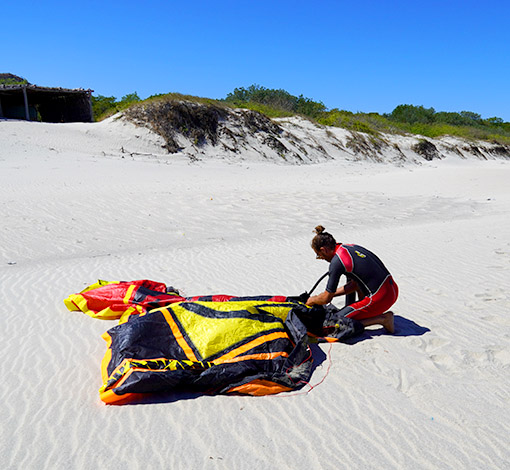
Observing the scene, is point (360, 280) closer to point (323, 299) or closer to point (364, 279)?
point (364, 279)

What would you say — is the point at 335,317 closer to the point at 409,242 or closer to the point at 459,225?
the point at 409,242

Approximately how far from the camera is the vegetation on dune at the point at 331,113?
33.5 metres

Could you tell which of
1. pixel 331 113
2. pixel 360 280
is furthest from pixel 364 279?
pixel 331 113

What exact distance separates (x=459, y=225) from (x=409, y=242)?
285cm

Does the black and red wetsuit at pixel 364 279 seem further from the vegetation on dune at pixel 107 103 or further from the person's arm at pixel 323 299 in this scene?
the vegetation on dune at pixel 107 103

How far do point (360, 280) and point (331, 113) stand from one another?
4223 cm

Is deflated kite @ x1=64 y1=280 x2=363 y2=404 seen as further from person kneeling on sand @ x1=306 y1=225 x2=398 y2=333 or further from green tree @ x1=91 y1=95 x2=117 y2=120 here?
green tree @ x1=91 y1=95 x2=117 y2=120

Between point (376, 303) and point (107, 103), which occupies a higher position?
point (107, 103)

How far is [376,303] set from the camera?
14.0 feet

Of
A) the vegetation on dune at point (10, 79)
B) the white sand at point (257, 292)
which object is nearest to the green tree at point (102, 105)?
the vegetation on dune at point (10, 79)

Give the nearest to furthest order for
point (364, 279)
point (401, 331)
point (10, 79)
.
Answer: point (364, 279)
point (401, 331)
point (10, 79)

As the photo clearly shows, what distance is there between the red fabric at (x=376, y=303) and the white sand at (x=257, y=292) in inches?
11.2

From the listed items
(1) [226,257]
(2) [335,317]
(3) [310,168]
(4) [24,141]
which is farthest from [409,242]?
(4) [24,141]

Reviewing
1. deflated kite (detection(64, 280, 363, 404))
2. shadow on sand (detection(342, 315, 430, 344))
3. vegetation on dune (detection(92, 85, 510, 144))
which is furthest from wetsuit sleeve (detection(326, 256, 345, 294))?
vegetation on dune (detection(92, 85, 510, 144))
